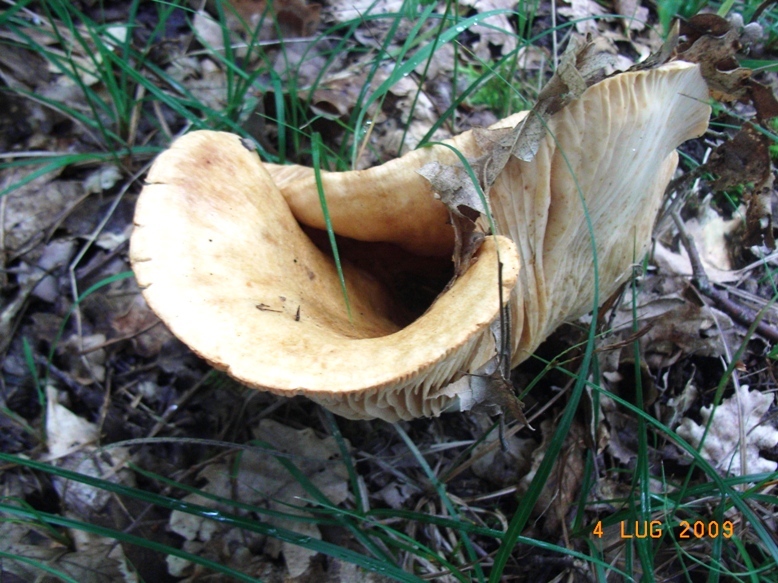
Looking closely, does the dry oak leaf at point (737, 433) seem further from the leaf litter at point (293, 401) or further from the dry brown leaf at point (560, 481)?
the dry brown leaf at point (560, 481)

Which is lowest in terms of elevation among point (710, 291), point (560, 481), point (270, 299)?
point (560, 481)

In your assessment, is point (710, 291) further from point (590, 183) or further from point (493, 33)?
point (493, 33)

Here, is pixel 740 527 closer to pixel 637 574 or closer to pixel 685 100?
pixel 637 574

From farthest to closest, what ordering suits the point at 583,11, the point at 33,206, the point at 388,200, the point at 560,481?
the point at 583,11
the point at 33,206
the point at 560,481
the point at 388,200

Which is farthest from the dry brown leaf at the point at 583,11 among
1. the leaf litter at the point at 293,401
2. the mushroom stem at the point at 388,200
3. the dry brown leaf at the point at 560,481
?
the dry brown leaf at the point at 560,481

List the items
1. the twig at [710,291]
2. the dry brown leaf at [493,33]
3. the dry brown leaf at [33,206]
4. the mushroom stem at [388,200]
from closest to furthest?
1. the mushroom stem at [388,200]
2. the twig at [710,291]
3. the dry brown leaf at [33,206]
4. the dry brown leaf at [493,33]

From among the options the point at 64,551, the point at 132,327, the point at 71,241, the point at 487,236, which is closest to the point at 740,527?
the point at 487,236

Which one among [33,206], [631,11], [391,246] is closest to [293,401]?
[391,246]
